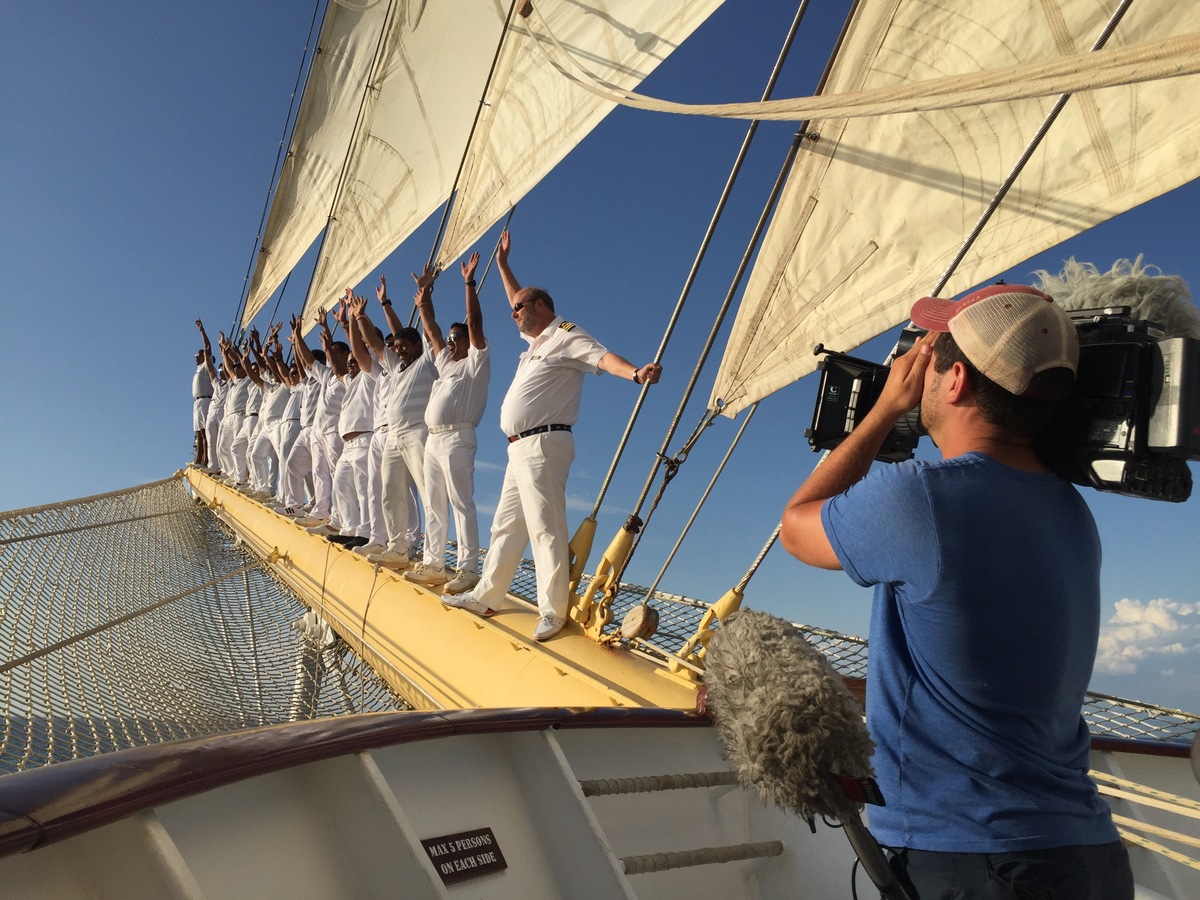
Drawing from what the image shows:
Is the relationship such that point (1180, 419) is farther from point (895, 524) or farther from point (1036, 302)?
point (895, 524)

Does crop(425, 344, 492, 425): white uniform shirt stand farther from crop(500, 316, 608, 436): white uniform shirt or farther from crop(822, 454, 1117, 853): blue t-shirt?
crop(822, 454, 1117, 853): blue t-shirt

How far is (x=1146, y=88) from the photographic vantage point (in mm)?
2004

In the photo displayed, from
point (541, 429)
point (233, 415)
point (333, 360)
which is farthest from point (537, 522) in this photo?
point (233, 415)

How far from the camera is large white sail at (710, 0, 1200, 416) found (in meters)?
2.06

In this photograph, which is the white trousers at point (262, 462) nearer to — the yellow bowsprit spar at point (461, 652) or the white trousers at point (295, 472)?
the white trousers at point (295, 472)

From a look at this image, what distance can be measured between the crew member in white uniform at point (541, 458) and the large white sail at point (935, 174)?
649mm

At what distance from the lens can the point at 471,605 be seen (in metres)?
3.54

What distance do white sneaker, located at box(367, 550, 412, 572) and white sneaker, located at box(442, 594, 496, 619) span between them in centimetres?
125

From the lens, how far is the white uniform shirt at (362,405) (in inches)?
229

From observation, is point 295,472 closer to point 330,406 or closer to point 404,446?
point 330,406

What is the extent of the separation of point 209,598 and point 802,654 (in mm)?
6691

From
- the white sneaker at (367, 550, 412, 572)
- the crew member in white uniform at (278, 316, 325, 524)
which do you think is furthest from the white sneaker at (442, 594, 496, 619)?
the crew member in white uniform at (278, 316, 325, 524)

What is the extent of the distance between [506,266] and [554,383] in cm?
114

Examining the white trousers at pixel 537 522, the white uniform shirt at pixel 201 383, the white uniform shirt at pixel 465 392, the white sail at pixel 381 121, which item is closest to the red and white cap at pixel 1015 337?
the white trousers at pixel 537 522
